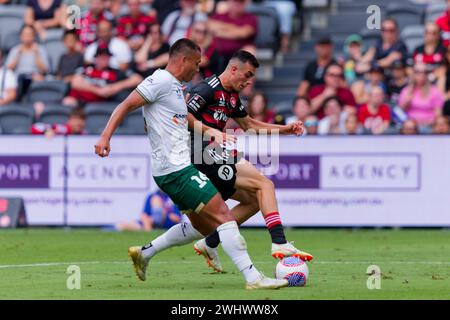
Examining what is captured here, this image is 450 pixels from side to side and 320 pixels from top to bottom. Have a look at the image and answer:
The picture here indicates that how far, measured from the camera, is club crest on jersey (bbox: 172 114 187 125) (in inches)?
471

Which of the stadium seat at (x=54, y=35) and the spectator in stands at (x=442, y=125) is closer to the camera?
the spectator in stands at (x=442, y=125)

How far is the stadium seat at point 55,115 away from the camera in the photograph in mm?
23219

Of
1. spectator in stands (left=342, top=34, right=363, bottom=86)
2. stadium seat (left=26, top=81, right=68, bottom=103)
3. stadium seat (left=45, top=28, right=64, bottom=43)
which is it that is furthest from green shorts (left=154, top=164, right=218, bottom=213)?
stadium seat (left=45, top=28, right=64, bottom=43)

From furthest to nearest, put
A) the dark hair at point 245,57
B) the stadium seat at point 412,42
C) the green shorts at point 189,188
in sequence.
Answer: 1. the stadium seat at point 412,42
2. the dark hair at point 245,57
3. the green shorts at point 189,188

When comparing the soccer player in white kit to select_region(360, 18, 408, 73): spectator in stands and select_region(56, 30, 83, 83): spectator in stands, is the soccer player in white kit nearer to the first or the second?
select_region(360, 18, 408, 73): spectator in stands

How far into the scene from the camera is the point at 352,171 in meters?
20.8

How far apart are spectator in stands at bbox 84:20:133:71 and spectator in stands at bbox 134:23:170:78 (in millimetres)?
238

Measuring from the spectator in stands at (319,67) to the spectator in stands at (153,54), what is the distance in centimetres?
285

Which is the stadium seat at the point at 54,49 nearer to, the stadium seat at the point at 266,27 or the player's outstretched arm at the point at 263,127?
the stadium seat at the point at 266,27

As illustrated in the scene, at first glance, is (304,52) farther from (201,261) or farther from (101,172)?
(201,261)

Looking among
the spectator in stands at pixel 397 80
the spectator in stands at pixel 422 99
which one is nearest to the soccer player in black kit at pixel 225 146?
the spectator in stands at pixel 422 99

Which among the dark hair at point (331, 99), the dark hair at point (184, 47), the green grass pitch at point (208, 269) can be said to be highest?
the dark hair at point (184, 47)

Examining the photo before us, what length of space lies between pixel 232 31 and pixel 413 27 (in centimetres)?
363
